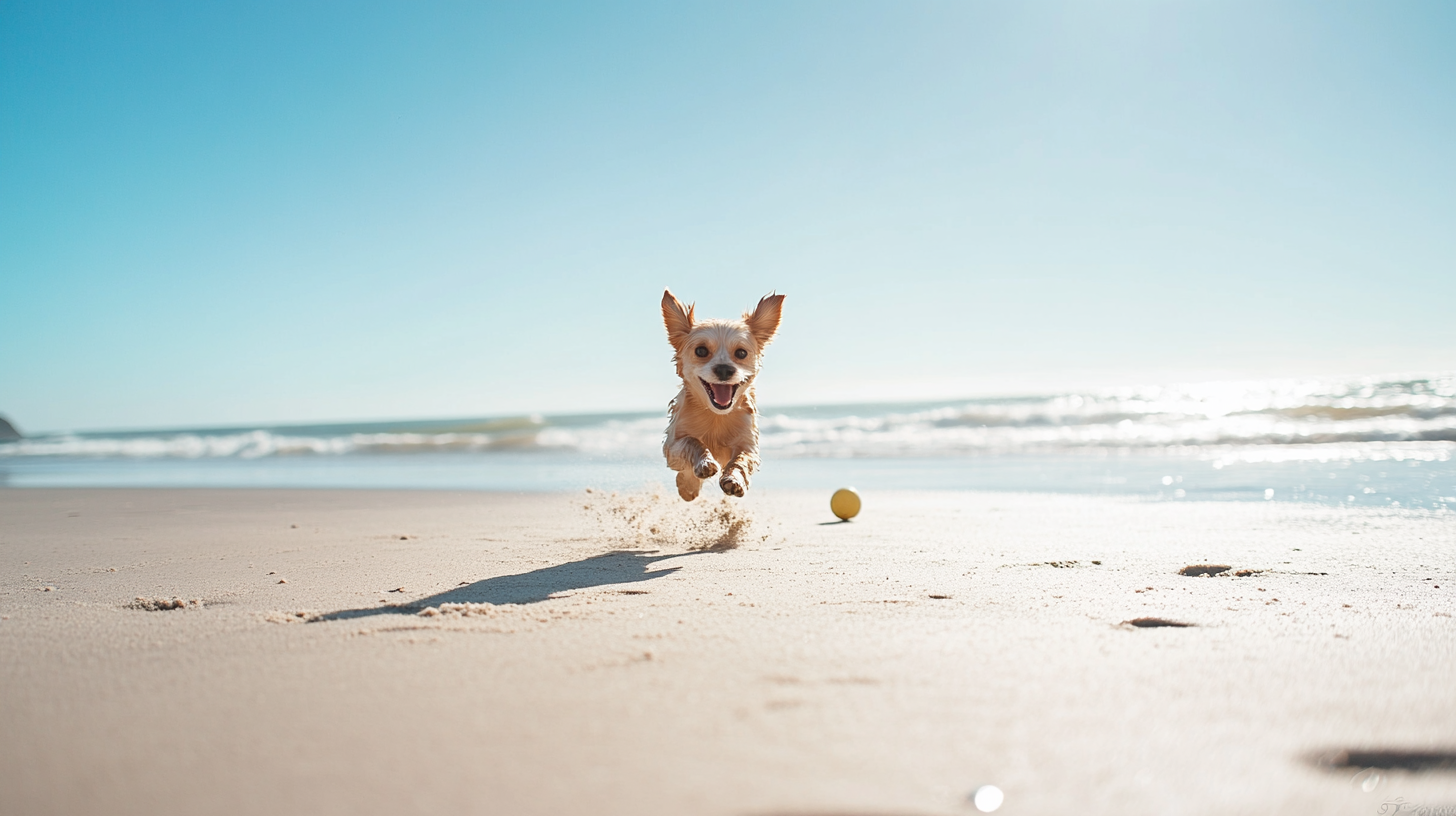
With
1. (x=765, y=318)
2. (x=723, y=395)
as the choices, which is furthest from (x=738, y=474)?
(x=765, y=318)

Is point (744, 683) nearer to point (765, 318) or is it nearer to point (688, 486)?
point (688, 486)

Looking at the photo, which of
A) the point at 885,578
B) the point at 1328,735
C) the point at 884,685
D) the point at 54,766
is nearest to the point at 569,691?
the point at 884,685

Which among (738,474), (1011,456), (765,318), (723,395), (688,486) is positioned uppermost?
(765,318)

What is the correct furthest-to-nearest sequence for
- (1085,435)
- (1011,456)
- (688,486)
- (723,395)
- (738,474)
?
(1085,435)
(1011,456)
(688,486)
(723,395)
(738,474)

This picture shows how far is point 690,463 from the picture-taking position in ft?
17.5

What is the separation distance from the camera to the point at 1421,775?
172cm

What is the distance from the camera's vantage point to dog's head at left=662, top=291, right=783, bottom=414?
5289mm

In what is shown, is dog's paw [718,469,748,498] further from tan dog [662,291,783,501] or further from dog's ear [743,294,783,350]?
dog's ear [743,294,783,350]

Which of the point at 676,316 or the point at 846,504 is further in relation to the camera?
the point at 846,504

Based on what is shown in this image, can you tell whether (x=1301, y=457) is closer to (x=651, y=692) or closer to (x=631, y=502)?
(x=631, y=502)

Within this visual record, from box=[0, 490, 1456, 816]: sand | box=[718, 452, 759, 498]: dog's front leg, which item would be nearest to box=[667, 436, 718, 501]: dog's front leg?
box=[718, 452, 759, 498]: dog's front leg

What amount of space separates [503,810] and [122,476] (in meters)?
18.6

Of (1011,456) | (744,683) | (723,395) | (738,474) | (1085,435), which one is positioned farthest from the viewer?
(1085,435)

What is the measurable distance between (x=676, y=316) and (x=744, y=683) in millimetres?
3805
